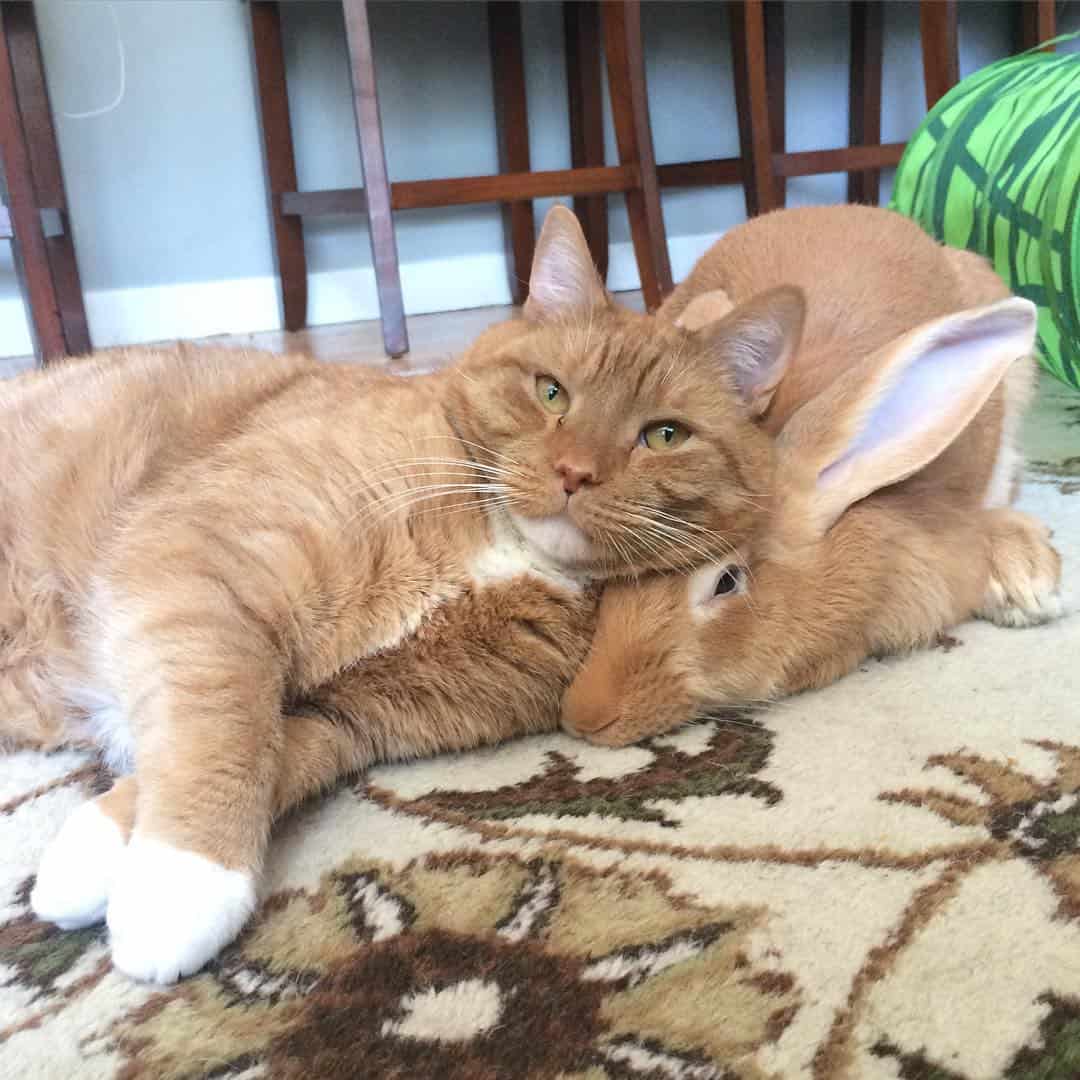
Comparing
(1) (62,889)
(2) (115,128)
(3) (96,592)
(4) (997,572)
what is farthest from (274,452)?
(2) (115,128)

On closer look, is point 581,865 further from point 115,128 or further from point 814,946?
point 115,128

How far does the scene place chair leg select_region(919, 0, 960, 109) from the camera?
144 inches

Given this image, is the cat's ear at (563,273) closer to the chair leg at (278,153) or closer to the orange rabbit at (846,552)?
the orange rabbit at (846,552)

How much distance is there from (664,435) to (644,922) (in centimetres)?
51

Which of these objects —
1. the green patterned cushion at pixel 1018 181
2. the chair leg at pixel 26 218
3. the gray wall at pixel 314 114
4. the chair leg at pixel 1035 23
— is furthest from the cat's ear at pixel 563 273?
the chair leg at pixel 1035 23

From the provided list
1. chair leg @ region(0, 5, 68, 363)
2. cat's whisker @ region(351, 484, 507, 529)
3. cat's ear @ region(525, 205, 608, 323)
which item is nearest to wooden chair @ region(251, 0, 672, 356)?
chair leg @ region(0, 5, 68, 363)

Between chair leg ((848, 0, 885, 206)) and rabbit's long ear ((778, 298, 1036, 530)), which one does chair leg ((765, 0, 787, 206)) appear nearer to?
chair leg ((848, 0, 885, 206))

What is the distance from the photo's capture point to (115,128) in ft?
11.5

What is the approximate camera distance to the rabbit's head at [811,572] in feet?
3.47

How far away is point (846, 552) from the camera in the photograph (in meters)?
1.15

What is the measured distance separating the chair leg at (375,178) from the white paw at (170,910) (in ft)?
7.46

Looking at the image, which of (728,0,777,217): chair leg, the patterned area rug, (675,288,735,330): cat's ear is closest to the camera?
the patterned area rug

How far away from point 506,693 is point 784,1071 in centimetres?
49

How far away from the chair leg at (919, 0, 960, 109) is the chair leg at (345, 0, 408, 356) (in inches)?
82.1
